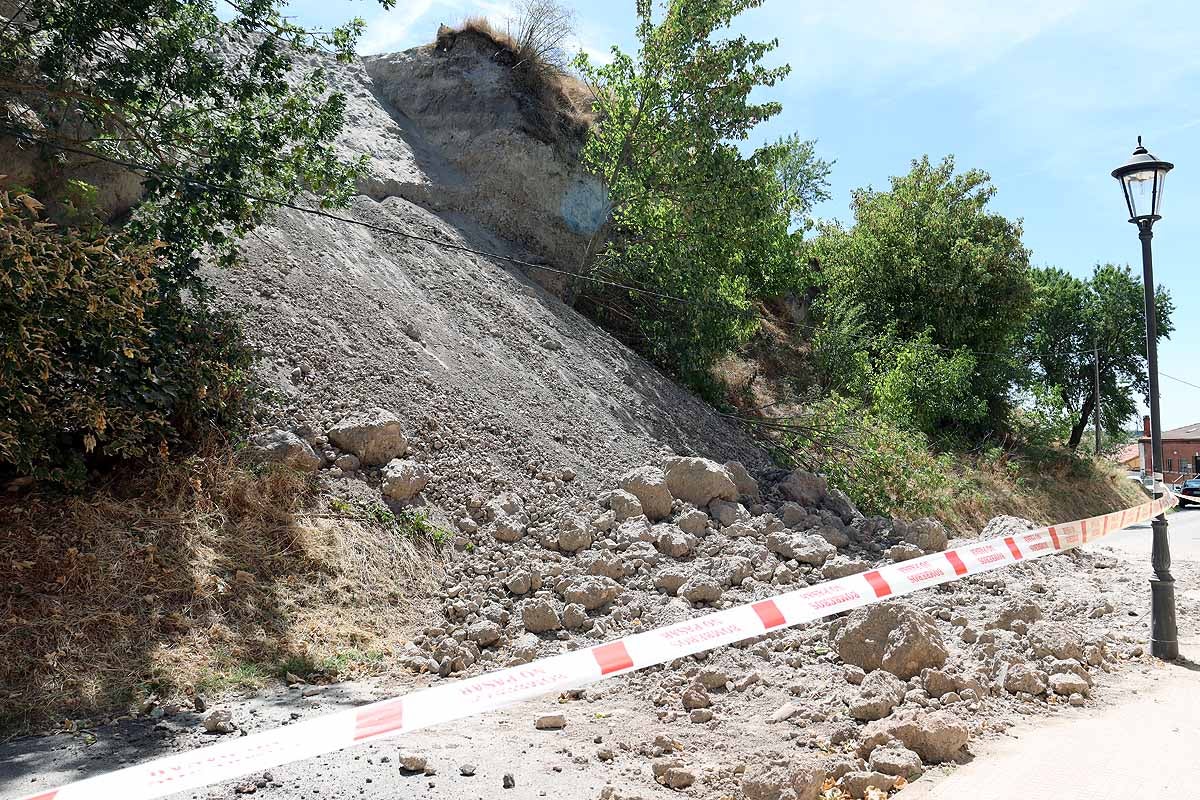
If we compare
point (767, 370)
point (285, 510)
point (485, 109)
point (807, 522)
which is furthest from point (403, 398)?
point (767, 370)

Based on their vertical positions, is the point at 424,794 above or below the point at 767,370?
below

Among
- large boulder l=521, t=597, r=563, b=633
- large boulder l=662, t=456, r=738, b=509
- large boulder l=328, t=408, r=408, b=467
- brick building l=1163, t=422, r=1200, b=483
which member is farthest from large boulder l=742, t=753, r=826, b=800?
brick building l=1163, t=422, r=1200, b=483

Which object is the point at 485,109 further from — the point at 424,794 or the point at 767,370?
the point at 424,794

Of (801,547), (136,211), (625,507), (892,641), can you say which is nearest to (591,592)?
(625,507)

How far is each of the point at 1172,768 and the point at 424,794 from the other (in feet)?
13.2

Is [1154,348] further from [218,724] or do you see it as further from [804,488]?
[218,724]

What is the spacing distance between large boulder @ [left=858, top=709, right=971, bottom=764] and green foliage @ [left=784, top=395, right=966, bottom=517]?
27.0ft

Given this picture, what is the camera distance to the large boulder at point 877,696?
504cm

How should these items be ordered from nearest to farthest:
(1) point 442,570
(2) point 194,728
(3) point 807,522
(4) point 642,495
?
(2) point 194,728 → (1) point 442,570 → (4) point 642,495 → (3) point 807,522

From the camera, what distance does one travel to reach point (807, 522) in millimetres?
9367

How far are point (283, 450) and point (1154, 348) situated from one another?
7.90m

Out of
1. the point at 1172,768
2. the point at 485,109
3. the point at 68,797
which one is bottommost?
the point at 1172,768

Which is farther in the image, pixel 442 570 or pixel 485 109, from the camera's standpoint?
pixel 485 109

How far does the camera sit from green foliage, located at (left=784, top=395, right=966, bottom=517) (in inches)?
514
